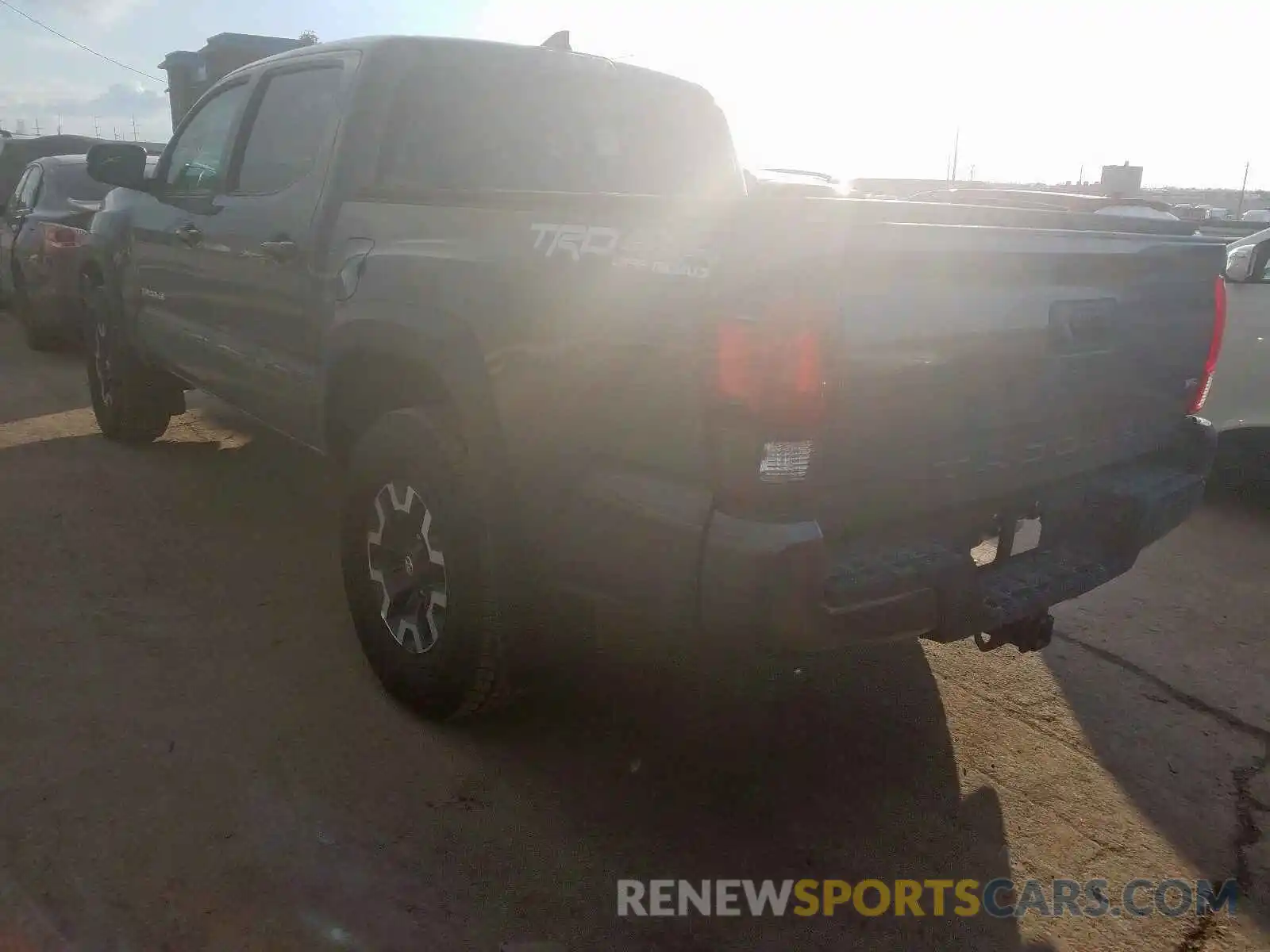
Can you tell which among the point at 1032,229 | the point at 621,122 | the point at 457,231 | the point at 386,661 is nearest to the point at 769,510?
the point at 1032,229

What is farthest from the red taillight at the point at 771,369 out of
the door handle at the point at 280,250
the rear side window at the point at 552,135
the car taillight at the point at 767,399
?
the door handle at the point at 280,250

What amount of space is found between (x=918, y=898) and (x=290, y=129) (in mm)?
3429

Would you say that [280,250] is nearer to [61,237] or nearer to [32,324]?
[61,237]

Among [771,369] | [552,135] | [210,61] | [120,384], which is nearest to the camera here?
[771,369]

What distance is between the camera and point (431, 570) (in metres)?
2.86

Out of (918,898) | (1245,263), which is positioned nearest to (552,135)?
(918,898)

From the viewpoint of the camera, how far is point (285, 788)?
2705mm

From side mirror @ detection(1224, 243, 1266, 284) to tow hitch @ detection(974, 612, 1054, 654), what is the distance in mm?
3481

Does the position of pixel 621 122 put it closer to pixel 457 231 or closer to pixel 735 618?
pixel 457 231

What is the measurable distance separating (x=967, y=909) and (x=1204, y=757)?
1.19 m

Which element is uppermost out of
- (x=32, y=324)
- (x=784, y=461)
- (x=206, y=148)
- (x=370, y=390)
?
(x=206, y=148)

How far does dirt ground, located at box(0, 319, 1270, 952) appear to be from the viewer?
7.52ft

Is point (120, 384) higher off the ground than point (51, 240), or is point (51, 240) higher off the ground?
point (51, 240)

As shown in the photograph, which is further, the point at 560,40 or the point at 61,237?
the point at 61,237
